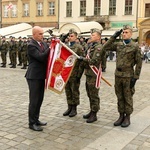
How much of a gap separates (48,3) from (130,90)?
35228mm

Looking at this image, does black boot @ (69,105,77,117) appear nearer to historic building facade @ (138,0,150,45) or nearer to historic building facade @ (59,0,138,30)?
historic building facade @ (138,0,150,45)

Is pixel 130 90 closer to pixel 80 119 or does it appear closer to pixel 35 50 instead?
pixel 80 119

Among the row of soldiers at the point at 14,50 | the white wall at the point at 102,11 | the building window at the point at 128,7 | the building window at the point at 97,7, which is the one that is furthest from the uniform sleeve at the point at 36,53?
the building window at the point at 97,7

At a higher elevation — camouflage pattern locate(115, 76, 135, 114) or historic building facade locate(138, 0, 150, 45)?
historic building facade locate(138, 0, 150, 45)

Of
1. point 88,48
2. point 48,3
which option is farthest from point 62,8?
point 88,48

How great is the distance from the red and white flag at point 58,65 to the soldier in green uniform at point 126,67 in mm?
743

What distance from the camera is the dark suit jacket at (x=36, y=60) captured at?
215 inches

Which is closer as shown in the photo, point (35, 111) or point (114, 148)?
point (114, 148)

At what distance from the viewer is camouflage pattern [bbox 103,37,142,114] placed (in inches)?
230

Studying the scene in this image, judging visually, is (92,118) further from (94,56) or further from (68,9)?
(68,9)

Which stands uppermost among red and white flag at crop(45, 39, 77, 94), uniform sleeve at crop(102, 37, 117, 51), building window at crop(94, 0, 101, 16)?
building window at crop(94, 0, 101, 16)

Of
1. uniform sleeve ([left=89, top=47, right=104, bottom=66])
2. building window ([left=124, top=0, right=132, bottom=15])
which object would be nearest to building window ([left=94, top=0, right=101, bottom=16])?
building window ([left=124, top=0, right=132, bottom=15])

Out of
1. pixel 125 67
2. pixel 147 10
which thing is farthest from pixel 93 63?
pixel 147 10

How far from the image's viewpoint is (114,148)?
4883 mm
